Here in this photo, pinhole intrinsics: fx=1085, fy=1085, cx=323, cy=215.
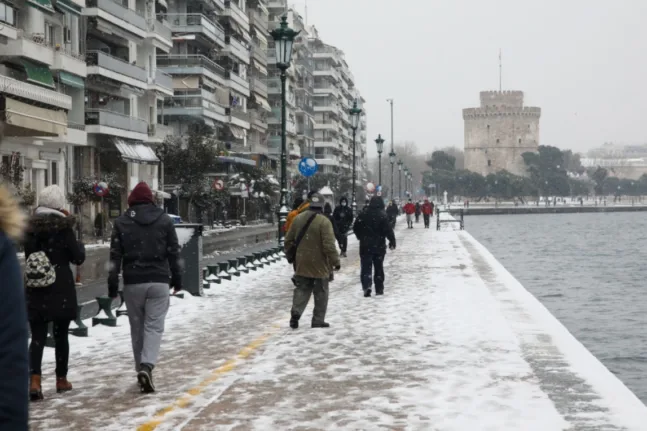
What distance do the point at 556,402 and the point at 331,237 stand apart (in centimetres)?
472

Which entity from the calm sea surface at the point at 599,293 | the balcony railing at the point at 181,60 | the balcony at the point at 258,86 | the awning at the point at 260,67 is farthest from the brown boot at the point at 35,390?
the awning at the point at 260,67

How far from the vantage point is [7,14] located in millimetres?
35188

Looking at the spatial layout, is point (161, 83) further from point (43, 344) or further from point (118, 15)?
point (43, 344)

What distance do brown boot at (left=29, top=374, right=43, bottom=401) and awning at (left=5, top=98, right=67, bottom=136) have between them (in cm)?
2496

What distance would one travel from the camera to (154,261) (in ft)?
26.5

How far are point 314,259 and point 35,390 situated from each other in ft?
14.9

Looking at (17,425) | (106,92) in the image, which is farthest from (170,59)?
(17,425)

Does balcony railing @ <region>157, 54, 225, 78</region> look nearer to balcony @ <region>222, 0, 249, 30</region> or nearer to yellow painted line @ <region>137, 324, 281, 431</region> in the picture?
balcony @ <region>222, 0, 249, 30</region>

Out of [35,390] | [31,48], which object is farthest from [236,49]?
[35,390]

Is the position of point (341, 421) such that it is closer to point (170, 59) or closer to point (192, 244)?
point (192, 244)

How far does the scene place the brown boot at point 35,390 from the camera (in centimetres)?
759

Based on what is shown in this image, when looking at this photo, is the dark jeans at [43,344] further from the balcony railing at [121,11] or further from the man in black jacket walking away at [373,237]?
the balcony railing at [121,11]

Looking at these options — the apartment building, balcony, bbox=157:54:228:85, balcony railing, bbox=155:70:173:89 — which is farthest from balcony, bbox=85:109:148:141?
balcony, bbox=157:54:228:85

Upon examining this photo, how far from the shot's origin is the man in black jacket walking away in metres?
16.0
